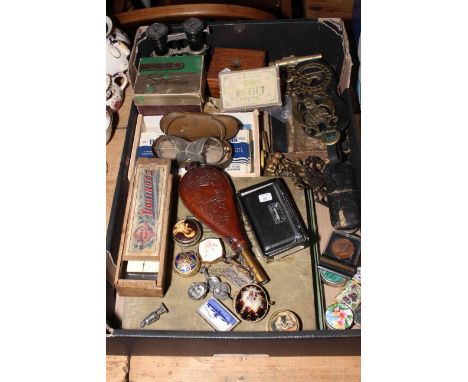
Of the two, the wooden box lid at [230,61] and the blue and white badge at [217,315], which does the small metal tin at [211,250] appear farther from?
the wooden box lid at [230,61]

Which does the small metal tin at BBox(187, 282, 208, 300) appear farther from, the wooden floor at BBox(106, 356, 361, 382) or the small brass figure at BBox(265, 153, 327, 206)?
the small brass figure at BBox(265, 153, 327, 206)

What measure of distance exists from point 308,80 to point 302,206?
557mm

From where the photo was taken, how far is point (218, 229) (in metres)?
1.47

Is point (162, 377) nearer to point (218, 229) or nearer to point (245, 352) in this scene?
point (245, 352)

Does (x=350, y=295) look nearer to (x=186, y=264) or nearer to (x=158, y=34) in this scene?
(x=186, y=264)

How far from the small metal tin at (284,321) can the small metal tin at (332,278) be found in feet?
0.55

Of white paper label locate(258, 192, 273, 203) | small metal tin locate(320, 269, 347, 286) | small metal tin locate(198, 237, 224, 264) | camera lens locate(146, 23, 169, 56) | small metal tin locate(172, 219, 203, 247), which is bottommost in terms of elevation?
small metal tin locate(320, 269, 347, 286)

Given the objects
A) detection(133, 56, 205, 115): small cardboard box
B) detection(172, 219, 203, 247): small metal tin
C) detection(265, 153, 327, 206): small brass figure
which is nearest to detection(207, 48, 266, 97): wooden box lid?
detection(133, 56, 205, 115): small cardboard box

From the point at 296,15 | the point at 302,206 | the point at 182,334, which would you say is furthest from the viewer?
the point at 296,15

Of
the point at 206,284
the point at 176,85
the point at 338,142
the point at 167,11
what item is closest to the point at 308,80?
the point at 338,142

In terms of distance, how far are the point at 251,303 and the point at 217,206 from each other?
325 millimetres

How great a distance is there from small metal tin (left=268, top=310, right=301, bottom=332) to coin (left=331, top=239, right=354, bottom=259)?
0.26 m

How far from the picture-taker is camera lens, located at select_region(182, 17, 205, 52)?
179 cm

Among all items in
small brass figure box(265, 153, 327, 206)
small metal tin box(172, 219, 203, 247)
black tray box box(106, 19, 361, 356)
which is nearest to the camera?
black tray box box(106, 19, 361, 356)
